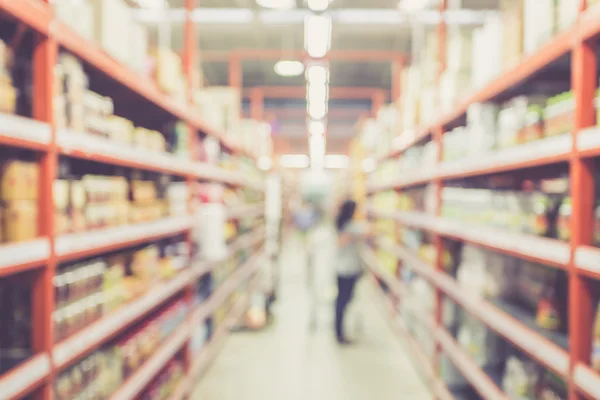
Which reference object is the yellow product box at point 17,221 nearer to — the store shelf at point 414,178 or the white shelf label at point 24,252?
the white shelf label at point 24,252

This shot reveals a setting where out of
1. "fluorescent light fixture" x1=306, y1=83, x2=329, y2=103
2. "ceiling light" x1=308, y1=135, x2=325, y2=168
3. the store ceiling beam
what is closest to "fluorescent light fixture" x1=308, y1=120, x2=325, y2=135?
"ceiling light" x1=308, y1=135, x2=325, y2=168

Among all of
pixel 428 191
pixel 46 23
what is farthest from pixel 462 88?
pixel 46 23

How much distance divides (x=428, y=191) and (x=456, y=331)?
60.9 inches

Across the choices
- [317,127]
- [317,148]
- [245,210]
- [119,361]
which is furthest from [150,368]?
[317,148]

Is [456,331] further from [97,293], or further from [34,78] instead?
[34,78]

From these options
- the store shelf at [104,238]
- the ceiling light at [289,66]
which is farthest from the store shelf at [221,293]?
the ceiling light at [289,66]

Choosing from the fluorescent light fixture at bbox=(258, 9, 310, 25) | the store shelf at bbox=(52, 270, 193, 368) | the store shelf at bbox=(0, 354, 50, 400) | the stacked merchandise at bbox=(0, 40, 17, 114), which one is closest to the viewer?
the store shelf at bbox=(0, 354, 50, 400)

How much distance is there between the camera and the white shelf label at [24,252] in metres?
1.54

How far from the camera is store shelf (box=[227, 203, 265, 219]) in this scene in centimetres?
613

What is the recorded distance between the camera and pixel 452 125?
432 cm

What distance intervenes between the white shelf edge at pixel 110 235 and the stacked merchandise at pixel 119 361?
1.83 feet

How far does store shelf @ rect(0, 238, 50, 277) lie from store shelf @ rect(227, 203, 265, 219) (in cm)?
411

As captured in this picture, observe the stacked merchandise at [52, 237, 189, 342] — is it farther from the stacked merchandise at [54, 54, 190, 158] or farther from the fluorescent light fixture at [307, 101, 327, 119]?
the fluorescent light fixture at [307, 101, 327, 119]

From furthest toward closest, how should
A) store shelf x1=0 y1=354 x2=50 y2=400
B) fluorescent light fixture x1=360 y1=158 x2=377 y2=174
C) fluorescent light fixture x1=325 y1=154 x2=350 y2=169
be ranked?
fluorescent light fixture x1=325 y1=154 x2=350 y2=169 < fluorescent light fixture x1=360 y1=158 x2=377 y2=174 < store shelf x1=0 y1=354 x2=50 y2=400
